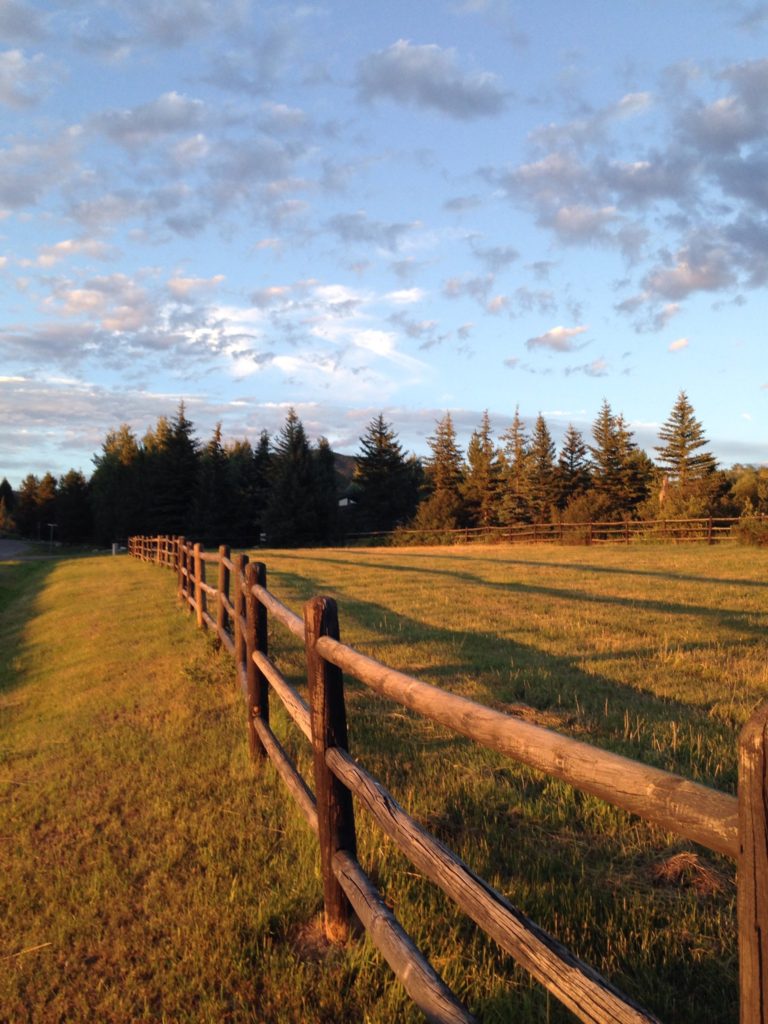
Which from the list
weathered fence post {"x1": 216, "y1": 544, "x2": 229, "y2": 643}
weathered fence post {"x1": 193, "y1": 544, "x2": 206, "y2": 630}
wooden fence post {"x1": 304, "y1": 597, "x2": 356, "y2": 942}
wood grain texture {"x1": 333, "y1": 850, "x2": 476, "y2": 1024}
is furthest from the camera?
weathered fence post {"x1": 193, "y1": 544, "x2": 206, "y2": 630}

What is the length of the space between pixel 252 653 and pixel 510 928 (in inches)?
170

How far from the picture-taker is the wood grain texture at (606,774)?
1.58 meters

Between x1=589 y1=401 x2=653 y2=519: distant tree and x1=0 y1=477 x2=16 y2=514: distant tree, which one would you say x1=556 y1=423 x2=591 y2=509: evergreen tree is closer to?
x1=589 y1=401 x2=653 y2=519: distant tree

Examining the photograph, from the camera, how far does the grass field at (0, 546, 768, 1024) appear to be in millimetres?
3053

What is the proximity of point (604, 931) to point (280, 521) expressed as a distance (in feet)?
199

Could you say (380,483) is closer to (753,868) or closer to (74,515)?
(74,515)

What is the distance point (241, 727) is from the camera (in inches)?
260

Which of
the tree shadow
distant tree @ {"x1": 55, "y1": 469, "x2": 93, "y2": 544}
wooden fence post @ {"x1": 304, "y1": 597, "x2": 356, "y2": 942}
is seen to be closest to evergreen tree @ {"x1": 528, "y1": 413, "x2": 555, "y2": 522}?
the tree shadow

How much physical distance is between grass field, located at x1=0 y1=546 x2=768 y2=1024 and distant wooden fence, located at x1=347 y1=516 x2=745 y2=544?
99.2ft

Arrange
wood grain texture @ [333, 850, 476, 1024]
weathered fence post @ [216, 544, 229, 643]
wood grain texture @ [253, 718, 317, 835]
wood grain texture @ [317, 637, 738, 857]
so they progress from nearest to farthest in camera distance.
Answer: wood grain texture @ [317, 637, 738, 857]
wood grain texture @ [333, 850, 476, 1024]
wood grain texture @ [253, 718, 317, 835]
weathered fence post @ [216, 544, 229, 643]

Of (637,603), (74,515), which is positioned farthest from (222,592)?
(74,515)

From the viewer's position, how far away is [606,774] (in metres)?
1.86

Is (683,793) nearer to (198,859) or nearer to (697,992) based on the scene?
(697,992)

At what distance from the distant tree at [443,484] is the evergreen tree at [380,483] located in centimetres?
352
